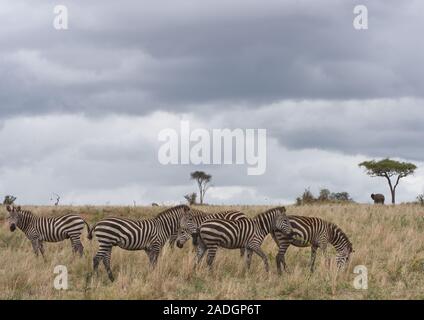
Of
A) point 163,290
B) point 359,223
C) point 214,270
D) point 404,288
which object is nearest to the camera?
point 163,290

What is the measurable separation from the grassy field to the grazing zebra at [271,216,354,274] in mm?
438

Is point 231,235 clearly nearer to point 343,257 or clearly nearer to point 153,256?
point 153,256

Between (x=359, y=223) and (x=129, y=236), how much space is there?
532 inches

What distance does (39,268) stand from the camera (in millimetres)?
15578

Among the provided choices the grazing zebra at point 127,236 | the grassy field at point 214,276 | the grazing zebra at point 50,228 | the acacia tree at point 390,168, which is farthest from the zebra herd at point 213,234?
the acacia tree at point 390,168

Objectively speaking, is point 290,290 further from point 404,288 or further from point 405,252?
point 405,252

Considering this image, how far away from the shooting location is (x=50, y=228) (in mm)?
17844

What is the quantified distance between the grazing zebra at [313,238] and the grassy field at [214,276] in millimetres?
438

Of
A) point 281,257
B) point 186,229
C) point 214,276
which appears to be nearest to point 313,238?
point 281,257

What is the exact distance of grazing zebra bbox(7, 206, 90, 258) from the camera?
17.6 m

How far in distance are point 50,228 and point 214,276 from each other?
5.85 metres

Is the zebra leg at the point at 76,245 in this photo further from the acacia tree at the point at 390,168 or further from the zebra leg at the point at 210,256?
the acacia tree at the point at 390,168
